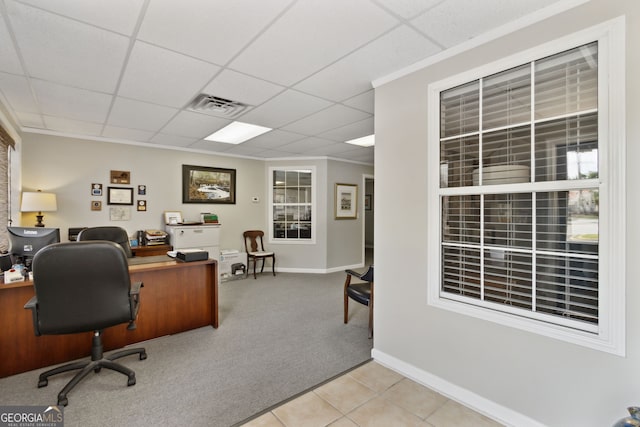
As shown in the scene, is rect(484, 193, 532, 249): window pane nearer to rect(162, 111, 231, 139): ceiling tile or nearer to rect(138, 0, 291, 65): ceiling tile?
rect(138, 0, 291, 65): ceiling tile

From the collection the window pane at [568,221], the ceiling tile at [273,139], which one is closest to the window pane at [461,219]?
the window pane at [568,221]

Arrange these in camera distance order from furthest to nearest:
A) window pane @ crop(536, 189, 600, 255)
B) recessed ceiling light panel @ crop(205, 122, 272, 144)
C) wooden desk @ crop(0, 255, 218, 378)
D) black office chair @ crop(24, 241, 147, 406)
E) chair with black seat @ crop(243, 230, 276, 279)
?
chair with black seat @ crop(243, 230, 276, 279) < recessed ceiling light panel @ crop(205, 122, 272, 144) < wooden desk @ crop(0, 255, 218, 378) < black office chair @ crop(24, 241, 147, 406) < window pane @ crop(536, 189, 600, 255)

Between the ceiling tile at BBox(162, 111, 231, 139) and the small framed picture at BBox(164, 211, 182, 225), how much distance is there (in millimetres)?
1479

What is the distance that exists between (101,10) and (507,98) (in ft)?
8.24

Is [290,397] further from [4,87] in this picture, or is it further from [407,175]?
[4,87]

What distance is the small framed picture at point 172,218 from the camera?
197 inches

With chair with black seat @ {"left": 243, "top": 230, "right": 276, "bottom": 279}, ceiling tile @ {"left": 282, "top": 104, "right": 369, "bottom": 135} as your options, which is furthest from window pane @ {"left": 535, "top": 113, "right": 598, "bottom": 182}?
chair with black seat @ {"left": 243, "top": 230, "right": 276, "bottom": 279}

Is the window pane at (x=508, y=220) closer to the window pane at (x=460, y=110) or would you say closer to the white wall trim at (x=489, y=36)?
the window pane at (x=460, y=110)

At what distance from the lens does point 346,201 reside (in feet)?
21.2

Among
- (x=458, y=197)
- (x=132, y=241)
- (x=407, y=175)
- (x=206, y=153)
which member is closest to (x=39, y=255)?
(x=407, y=175)

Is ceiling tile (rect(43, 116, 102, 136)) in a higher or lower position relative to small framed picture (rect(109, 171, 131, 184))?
higher

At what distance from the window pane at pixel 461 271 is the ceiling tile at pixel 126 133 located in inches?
170

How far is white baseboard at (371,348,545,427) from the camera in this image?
176 cm

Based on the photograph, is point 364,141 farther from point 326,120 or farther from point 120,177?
point 120,177
